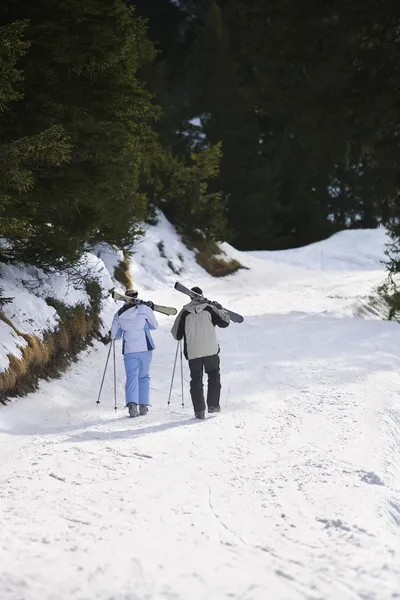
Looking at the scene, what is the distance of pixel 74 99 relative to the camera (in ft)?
34.9

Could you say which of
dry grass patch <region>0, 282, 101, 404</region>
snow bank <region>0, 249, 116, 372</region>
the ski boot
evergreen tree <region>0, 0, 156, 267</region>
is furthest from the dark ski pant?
evergreen tree <region>0, 0, 156, 267</region>

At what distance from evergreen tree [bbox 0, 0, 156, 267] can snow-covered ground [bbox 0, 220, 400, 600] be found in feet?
9.44

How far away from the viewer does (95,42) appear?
1047 cm

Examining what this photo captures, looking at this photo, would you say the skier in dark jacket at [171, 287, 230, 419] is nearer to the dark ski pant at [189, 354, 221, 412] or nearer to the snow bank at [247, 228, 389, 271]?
the dark ski pant at [189, 354, 221, 412]

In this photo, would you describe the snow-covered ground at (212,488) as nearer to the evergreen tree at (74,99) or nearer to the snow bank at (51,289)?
the snow bank at (51,289)

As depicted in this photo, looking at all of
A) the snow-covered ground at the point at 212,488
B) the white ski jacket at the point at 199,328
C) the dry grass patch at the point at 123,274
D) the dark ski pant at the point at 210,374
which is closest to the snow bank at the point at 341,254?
the dry grass patch at the point at 123,274

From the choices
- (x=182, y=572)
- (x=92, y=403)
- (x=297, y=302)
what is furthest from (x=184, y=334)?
(x=297, y=302)

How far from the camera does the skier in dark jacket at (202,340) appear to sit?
9703 mm

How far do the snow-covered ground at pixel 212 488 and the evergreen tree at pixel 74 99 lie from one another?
9.44 ft

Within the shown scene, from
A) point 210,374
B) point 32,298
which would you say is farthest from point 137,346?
point 32,298

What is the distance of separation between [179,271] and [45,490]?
64.0 feet

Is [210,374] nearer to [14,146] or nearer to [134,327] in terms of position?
[134,327]

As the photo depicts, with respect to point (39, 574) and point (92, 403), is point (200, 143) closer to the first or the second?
point (92, 403)

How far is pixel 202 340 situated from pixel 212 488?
379 cm
